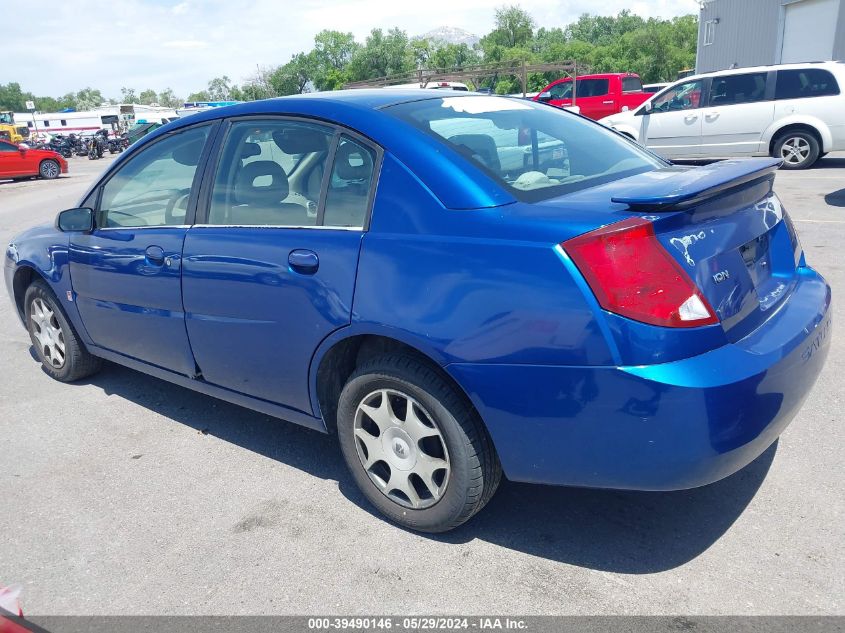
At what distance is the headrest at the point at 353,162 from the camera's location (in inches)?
113

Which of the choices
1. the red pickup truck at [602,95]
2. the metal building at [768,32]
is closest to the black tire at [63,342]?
the red pickup truck at [602,95]

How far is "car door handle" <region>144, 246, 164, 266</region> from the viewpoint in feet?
11.6

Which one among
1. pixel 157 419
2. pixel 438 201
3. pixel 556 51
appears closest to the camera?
pixel 438 201

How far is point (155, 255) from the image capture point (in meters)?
3.58

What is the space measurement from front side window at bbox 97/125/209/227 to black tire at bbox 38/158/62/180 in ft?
79.8

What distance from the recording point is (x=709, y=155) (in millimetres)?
13586

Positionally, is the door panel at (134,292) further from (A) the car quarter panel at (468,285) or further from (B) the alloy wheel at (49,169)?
(B) the alloy wheel at (49,169)

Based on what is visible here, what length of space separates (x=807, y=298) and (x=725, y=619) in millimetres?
1322

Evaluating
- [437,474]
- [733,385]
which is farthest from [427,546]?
[733,385]

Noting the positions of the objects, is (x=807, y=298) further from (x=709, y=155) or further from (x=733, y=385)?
(x=709, y=155)

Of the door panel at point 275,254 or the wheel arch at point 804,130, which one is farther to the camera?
the wheel arch at point 804,130

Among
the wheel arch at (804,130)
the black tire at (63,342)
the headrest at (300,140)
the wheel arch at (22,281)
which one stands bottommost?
the wheel arch at (804,130)

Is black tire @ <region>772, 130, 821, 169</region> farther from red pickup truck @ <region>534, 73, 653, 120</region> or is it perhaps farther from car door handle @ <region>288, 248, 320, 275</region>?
car door handle @ <region>288, 248, 320, 275</region>

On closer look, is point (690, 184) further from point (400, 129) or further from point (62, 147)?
point (62, 147)
